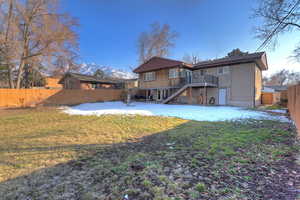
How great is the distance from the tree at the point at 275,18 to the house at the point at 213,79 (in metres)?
6.66

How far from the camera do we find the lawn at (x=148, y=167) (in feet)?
7.34

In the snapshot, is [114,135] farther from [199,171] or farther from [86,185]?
[199,171]

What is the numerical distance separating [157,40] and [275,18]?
2309 cm

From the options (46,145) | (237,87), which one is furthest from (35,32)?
(237,87)

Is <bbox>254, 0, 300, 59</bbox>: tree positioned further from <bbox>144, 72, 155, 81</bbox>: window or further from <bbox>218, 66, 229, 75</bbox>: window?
<bbox>144, 72, 155, 81</bbox>: window

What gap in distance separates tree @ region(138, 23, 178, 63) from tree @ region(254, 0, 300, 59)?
21751mm

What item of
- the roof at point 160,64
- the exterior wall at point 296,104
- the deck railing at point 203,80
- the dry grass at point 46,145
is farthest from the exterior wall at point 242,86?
the dry grass at point 46,145

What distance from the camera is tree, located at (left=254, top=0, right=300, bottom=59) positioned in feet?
19.7

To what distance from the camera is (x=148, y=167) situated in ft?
9.78

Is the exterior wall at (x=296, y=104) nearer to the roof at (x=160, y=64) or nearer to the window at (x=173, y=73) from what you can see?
the roof at (x=160, y=64)

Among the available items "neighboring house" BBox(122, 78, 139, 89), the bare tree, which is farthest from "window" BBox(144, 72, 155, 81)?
the bare tree

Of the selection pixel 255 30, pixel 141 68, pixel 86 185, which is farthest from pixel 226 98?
pixel 86 185

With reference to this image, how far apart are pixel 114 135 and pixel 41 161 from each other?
2.40 m

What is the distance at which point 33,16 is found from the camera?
15805mm
